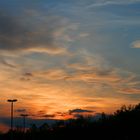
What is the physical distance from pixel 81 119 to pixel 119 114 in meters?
8.35

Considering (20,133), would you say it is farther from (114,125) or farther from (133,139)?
(133,139)

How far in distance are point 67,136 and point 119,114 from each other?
6415mm

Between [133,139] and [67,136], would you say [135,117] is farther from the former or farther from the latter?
[67,136]

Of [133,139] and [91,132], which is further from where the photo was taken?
[91,132]

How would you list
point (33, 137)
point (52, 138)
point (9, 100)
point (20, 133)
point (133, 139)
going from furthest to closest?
point (9, 100) → point (20, 133) → point (33, 137) → point (52, 138) → point (133, 139)

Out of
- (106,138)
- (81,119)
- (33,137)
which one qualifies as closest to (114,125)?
(106,138)

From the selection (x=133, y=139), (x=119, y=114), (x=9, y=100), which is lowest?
(x=133, y=139)

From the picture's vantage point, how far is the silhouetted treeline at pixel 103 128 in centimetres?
4162

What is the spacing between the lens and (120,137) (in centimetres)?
4122

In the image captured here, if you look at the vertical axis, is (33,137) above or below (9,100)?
below

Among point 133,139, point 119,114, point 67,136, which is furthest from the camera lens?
point 67,136

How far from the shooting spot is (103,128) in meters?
45.5

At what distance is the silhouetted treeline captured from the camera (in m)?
41.6

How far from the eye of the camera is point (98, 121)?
48.9 meters
